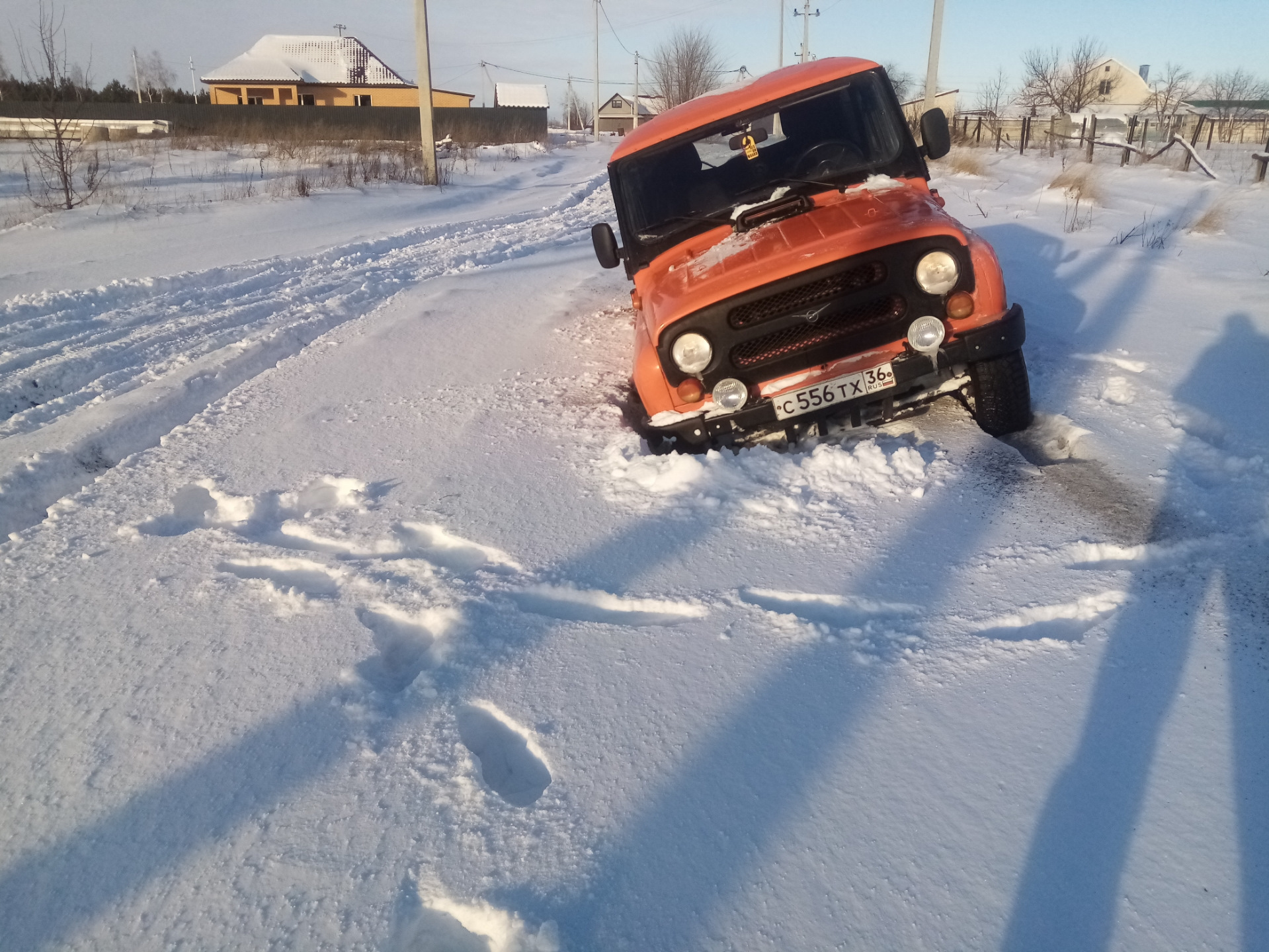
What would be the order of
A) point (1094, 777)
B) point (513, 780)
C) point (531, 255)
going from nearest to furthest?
1. point (1094, 777)
2. point (513, 780)
3. point (531, 255)

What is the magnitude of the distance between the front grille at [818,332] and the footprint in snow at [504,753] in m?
1.95

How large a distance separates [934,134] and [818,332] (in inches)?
59.7

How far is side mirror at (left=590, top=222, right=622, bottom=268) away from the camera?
450 cm

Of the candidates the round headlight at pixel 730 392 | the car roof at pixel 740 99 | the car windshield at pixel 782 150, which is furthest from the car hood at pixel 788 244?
the car roof at pixel 740 99

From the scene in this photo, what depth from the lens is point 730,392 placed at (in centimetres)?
362

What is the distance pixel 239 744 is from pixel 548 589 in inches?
43.1

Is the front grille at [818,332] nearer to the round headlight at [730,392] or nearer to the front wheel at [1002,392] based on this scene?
the round headlight at [730,392]

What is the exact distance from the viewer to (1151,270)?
22.9 ft

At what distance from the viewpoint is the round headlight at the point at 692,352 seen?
140 inches

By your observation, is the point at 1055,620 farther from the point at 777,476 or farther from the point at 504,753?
the point at 504,753

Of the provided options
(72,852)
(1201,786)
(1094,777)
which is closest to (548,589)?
(72,852)

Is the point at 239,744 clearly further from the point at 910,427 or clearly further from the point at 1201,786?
the point at 910,427

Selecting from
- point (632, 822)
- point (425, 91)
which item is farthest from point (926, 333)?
point (425, 91)

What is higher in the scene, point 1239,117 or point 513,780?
point 1239,117
